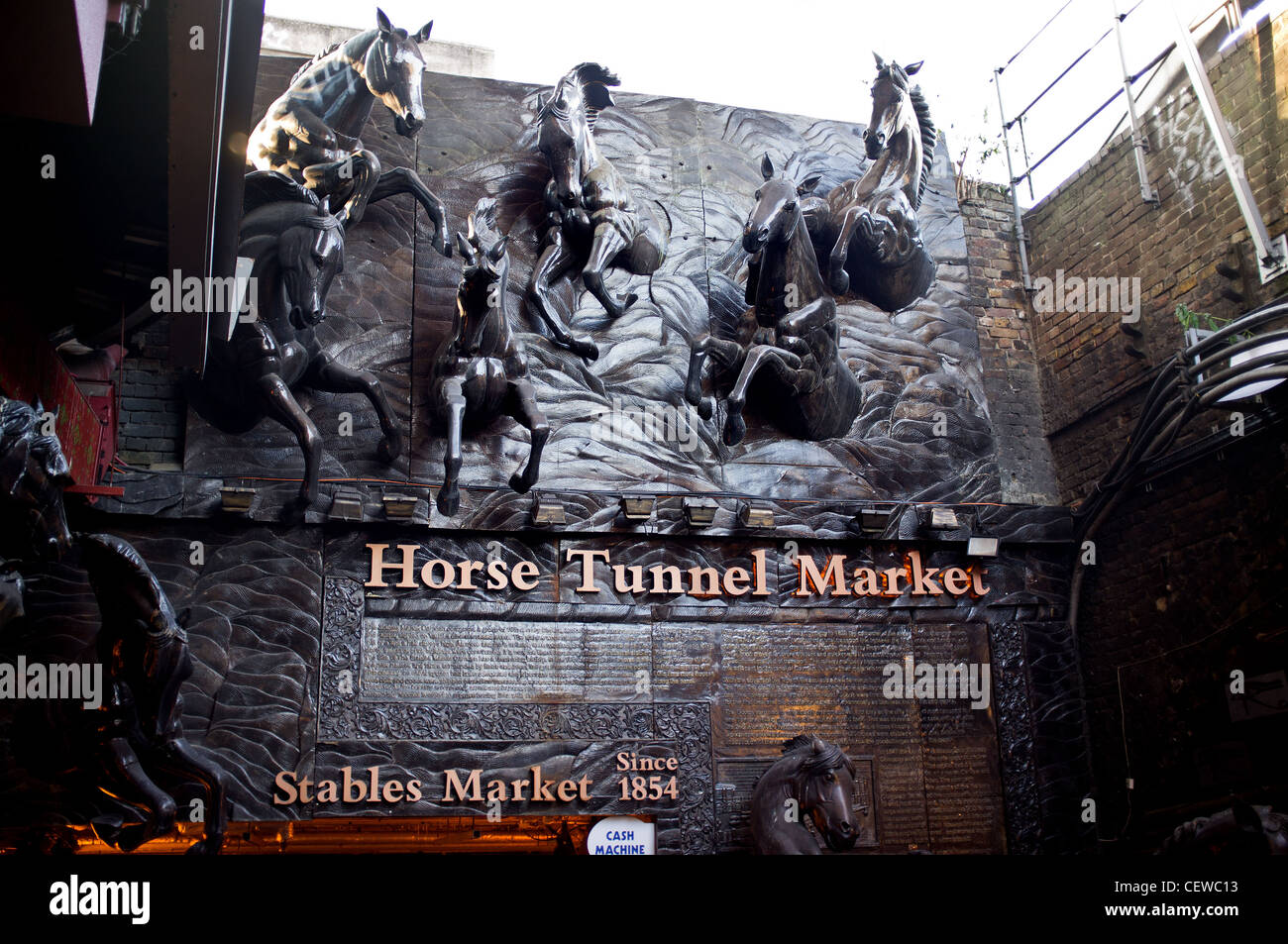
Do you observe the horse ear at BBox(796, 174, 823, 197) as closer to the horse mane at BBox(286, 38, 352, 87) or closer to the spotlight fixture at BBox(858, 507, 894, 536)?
the spotlight fixture at BBox(858, 507, 894, 536)

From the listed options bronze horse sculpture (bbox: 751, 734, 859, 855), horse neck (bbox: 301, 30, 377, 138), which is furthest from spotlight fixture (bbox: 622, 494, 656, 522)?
horse neck (bbox: 301, 30, 377, 138)

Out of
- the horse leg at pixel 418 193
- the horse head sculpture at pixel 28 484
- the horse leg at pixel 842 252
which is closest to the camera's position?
the horse head sculpture at pixel 28 484

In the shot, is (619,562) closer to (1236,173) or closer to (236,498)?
(236,498)

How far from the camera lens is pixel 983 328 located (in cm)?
1170

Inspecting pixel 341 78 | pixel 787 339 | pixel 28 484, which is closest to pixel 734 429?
pixel 787 339

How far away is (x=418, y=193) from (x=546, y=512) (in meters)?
3.03

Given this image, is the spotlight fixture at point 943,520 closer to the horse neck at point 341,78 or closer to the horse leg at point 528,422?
→ the horse leg at point 528,422

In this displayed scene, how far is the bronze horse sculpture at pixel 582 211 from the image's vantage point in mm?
10109

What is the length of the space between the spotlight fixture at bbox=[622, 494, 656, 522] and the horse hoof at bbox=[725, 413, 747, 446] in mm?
1022

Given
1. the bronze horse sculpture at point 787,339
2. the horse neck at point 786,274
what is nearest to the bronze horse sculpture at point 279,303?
the bronze horse sculpture at point 787,339

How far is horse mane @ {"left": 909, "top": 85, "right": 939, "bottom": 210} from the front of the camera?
11172 mm

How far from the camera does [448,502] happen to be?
9.05 m
